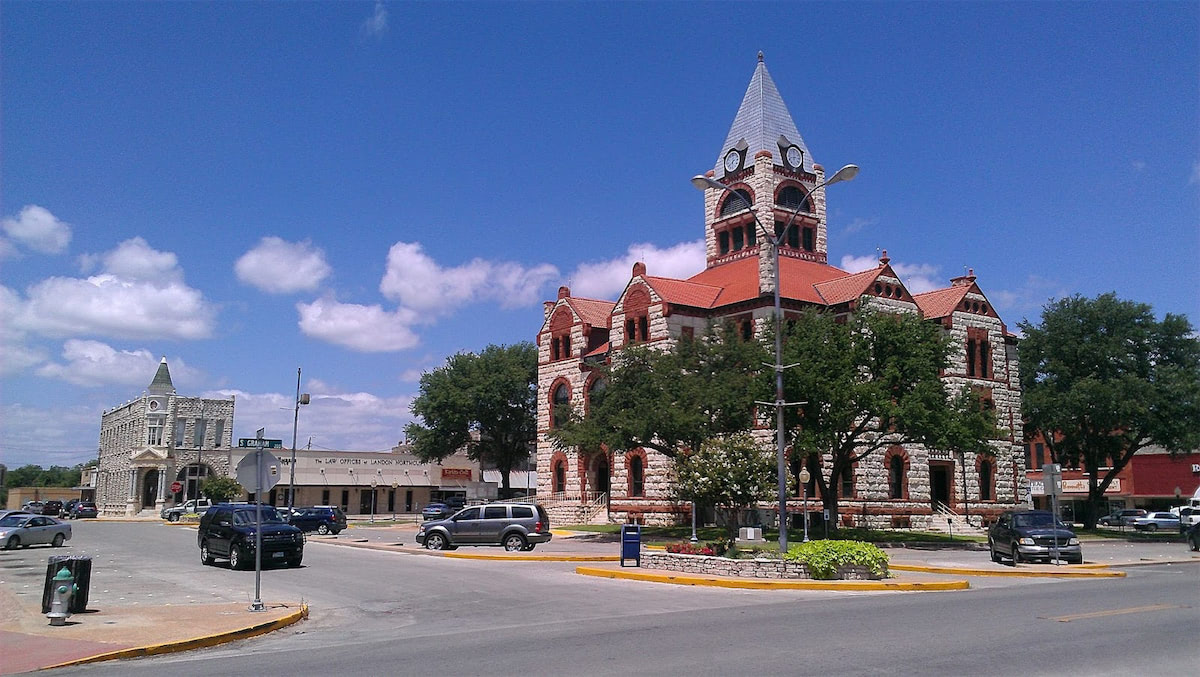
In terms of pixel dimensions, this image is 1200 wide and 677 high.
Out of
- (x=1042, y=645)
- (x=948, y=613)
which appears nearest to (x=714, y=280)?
(x=948, y=613)

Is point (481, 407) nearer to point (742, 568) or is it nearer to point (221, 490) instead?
point (221, 490)

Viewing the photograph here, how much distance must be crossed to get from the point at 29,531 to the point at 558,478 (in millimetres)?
28978

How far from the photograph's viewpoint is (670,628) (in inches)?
577

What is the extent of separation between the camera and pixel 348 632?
1532cm

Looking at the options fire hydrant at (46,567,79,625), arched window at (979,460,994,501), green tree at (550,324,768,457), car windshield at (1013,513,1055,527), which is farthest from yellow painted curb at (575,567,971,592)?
arched window at (979,460,994,501)

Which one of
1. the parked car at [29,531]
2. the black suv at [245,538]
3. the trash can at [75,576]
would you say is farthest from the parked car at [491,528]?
the trash can at [75,576]

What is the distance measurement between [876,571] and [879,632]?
958cm

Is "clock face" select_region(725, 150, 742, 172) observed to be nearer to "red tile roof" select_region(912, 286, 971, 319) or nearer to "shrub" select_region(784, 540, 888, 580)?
"red tile roof" select_region(912, 286, 971, 319)

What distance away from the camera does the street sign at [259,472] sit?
17.1 metres

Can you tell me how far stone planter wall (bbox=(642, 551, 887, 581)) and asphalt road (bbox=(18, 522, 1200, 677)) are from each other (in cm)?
A: 190

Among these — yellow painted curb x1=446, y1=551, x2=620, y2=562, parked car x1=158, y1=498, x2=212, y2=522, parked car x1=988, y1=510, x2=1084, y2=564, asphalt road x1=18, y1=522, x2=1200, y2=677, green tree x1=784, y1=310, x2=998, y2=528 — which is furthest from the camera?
parked car x1=158, y1=498, x2=212, y2=522

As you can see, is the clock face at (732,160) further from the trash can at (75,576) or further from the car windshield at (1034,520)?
the trash can at (75,576)

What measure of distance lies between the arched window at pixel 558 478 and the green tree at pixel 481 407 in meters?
17.2

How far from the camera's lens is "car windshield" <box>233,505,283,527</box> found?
1089 inches
